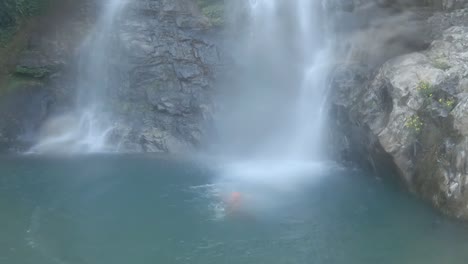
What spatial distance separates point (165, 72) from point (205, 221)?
10.6 meters

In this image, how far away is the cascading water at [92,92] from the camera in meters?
22.7

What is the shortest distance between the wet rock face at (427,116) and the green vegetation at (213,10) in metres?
8.46

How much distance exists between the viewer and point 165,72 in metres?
23.1

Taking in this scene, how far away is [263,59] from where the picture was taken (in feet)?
75.8

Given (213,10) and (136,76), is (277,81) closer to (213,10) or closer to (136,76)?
(213,10)

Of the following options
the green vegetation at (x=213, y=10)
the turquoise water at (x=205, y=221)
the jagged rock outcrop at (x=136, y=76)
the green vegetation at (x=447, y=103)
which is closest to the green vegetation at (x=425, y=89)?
the green vegetation at (x=447, y=103)

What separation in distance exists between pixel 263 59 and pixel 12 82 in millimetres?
11650

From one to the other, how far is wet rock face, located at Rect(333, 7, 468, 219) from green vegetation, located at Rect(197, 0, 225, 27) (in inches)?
333

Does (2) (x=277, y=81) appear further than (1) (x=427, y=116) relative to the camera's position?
Yes

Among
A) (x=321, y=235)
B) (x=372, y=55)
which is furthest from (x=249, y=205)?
(x=372, y=55)

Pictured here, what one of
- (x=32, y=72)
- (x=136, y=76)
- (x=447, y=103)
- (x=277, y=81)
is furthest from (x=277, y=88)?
(x=32, y=72)

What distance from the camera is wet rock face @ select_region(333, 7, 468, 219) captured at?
1400 centimetres

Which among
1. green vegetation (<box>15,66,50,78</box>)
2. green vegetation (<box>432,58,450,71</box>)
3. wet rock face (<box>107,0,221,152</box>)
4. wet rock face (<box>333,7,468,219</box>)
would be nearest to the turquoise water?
wet rock face (<box>333,7,468,219</box>)

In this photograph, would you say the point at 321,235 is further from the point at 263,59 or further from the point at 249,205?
the point at 263,59
